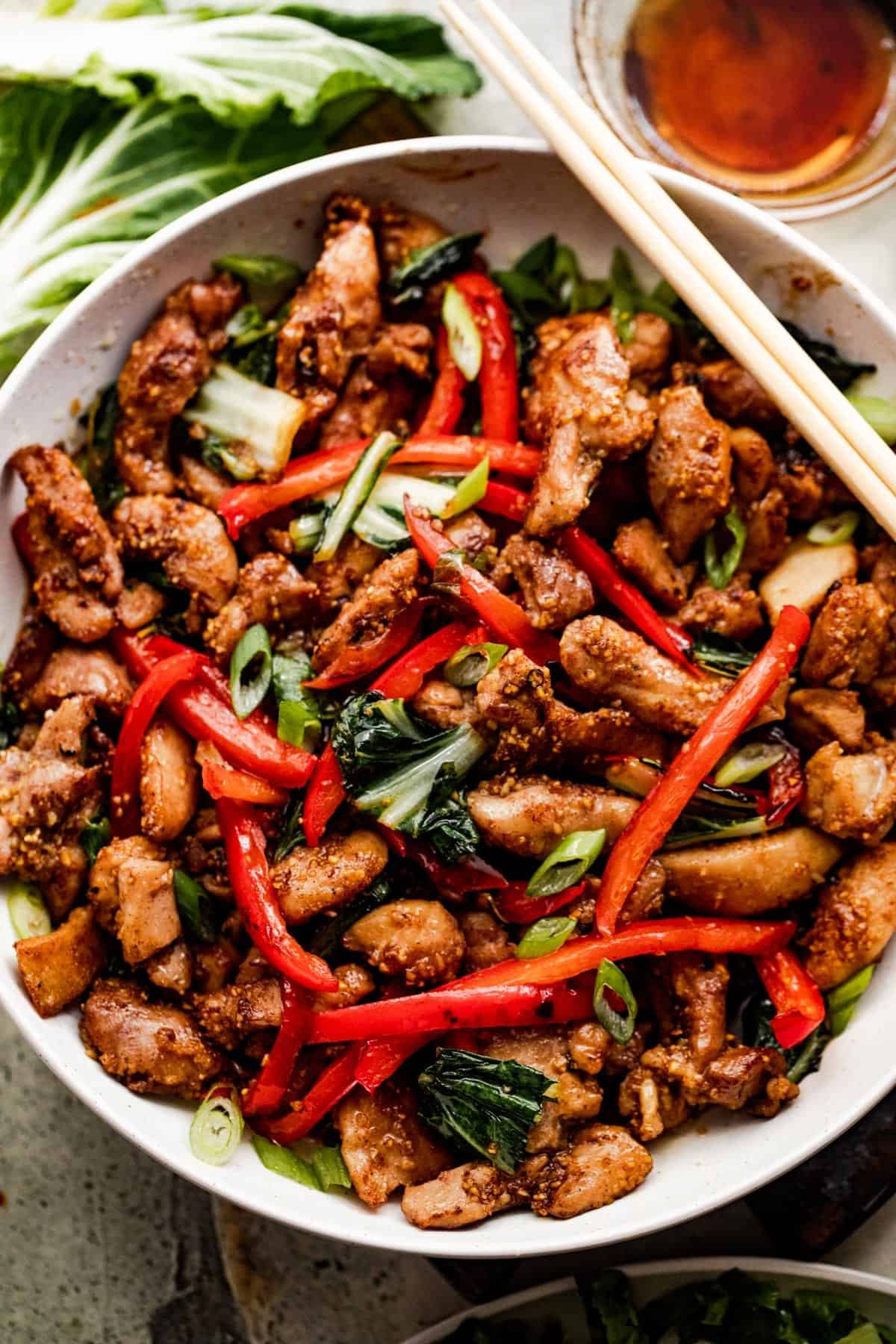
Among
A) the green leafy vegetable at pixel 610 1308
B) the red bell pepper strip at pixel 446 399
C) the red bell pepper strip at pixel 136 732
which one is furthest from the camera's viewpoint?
the green leafy vegetable at pixel 610 1308

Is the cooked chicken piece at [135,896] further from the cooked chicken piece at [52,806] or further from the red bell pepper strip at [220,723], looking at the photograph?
the red bell pepper strip at [220,723]

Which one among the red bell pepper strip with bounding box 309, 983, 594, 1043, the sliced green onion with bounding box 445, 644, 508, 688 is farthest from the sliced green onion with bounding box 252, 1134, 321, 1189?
the sliced green onion with bounding box 445, 644, 508, 688

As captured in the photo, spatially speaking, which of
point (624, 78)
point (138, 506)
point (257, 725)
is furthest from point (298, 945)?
point (624, 78)

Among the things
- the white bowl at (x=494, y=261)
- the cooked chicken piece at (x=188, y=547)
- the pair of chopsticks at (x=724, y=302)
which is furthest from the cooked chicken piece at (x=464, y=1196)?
the pair of chopsticks at (x=724, y=302)

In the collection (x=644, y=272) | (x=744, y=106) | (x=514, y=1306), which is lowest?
(x=514, y=1306)

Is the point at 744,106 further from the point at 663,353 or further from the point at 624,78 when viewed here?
the point at 663,353

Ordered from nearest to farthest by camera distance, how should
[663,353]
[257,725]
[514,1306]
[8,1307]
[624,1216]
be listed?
[624,1216] → [257,725] → [663,353] → [514,1306] → [8,1307]
